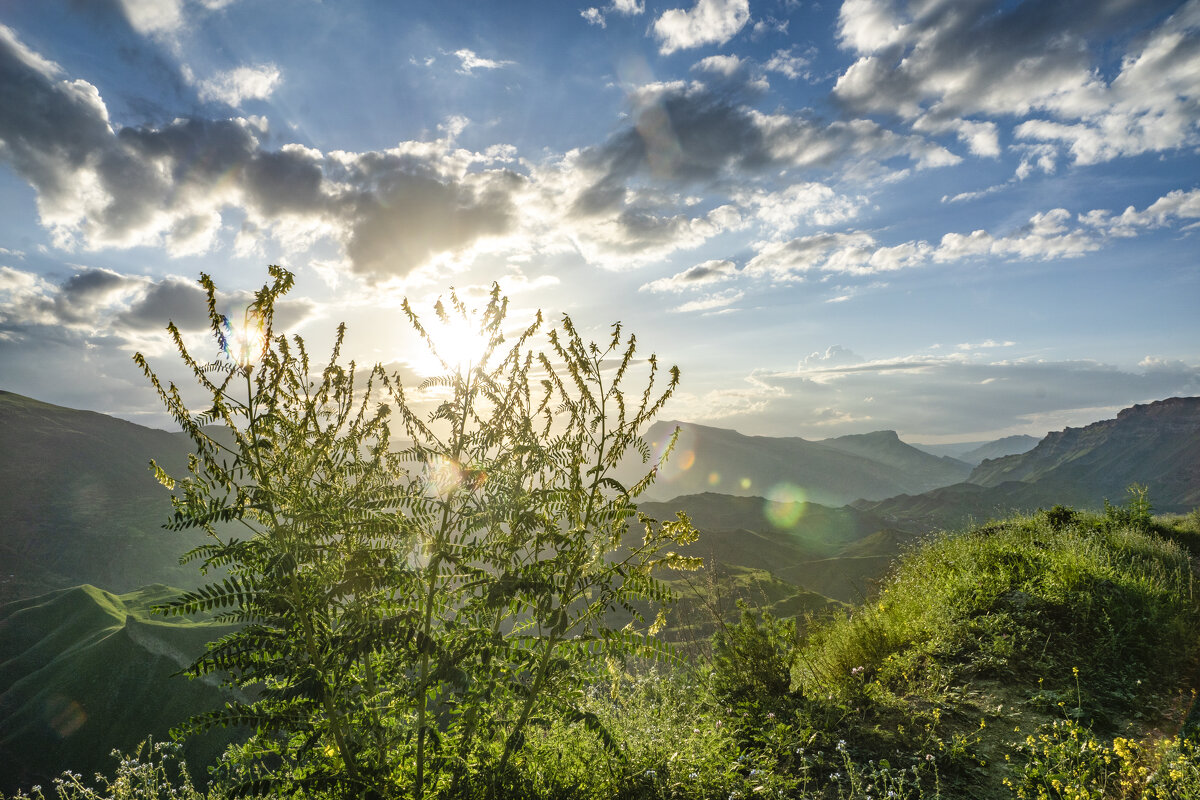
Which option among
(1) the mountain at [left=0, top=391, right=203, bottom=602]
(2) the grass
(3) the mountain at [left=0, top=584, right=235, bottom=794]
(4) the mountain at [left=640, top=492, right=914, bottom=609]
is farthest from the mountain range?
(2) the grass

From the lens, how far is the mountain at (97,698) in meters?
53.8

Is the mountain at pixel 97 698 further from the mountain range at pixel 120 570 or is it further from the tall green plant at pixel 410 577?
the tall green plant at pixel 410 577

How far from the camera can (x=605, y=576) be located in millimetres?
3047

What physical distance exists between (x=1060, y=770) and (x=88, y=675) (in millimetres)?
87356

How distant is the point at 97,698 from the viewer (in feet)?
187

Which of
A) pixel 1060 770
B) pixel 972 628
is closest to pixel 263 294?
pixel 1060 770

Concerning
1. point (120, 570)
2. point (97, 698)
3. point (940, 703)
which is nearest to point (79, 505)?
point (120, 570)

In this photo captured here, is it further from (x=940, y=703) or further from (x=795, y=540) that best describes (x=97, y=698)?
(x=795, y=540)

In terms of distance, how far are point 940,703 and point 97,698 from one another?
82.1 m

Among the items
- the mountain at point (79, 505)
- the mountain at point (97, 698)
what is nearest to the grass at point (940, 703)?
the mountain at point (97, 698)

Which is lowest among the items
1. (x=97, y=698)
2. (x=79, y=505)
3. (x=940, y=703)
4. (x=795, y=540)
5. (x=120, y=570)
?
(x=120, y=570)

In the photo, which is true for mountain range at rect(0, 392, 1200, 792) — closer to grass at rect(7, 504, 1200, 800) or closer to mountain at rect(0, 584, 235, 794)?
mountain at rect(0, 584, 235, 794)

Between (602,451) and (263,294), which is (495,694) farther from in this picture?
(263,294)

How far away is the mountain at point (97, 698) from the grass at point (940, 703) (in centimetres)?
6179
